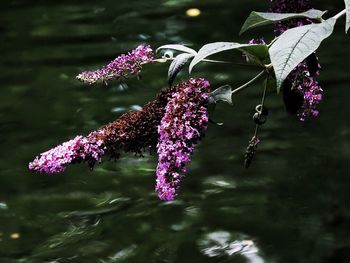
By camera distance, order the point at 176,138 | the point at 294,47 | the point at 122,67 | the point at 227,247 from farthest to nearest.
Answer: the point at 227,247, the point at 122,67, the point at 176,138, the point at 294,47

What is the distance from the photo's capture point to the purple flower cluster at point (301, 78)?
3.55 ft

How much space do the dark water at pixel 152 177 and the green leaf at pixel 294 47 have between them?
3.00ft

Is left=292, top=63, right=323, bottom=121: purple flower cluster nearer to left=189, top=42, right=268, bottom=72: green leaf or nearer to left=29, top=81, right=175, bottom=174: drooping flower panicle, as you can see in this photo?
left=189, top=42, right=268, bottom=72: green leaf

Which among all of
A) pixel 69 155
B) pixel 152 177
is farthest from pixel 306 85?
pixel 152 177

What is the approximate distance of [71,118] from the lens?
2.58 m

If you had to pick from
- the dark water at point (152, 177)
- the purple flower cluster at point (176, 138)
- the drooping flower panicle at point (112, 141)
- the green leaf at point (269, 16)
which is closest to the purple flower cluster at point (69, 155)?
the drooping flower panicle at point (112, 141)

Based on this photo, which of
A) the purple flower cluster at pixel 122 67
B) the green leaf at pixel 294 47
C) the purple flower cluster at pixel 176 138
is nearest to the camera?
the green leaf at pixel 294 47

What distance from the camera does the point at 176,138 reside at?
100cm

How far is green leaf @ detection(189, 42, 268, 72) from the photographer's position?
0.96 meters

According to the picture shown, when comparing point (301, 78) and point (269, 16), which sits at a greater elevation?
point (269, 16)

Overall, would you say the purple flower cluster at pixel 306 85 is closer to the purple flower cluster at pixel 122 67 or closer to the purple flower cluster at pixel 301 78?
the purple flower cluster at pixel 301 78

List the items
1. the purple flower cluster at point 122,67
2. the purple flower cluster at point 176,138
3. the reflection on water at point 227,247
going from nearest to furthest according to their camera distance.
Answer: the purple flower cluster at point 176,138
the purple flower cluster at point 122,67
the reflection on water at point 227,247

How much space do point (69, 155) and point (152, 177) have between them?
1158 millimetres

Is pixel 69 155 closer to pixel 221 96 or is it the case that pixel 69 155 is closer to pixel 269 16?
pixel 221 96
